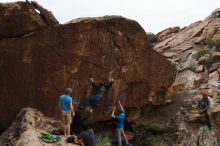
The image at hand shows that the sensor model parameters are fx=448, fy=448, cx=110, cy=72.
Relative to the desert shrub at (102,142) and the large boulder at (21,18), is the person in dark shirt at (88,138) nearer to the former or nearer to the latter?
the desert shrub at (102,142)

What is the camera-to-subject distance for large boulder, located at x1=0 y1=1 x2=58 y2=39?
17.6 meters

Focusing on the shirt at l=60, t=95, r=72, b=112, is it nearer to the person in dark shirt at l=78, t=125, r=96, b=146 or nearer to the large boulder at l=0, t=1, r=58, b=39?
the person in dark shirt at l=78, t=125, r=96, b=146

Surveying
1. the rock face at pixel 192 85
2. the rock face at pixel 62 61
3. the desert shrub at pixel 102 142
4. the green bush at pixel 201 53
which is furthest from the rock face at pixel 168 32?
the desert shrub at pixel 102 142

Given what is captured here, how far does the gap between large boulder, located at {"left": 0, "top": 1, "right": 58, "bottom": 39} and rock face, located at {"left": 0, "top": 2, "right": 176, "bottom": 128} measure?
0.15ft

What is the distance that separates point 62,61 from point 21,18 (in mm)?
2332

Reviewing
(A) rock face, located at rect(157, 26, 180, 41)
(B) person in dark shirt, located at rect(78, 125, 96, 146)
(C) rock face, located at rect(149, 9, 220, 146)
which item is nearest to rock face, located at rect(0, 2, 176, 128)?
(C) rock face, located at rect(149, 9, 220, 146)

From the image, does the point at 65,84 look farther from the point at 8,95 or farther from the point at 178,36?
the point at 178,36

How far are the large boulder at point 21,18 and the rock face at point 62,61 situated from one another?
0.05 m

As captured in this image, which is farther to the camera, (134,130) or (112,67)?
(134,130)

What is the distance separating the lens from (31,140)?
39.3 ft

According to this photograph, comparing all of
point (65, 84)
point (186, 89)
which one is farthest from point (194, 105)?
point (65, 84)

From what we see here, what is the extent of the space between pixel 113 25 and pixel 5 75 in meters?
4.93

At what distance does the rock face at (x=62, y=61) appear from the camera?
17.7 meters

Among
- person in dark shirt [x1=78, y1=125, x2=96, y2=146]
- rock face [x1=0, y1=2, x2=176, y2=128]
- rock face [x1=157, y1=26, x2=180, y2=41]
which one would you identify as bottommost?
person in dark shirt [x1=78, y1=125, x2=96, y2=146]
